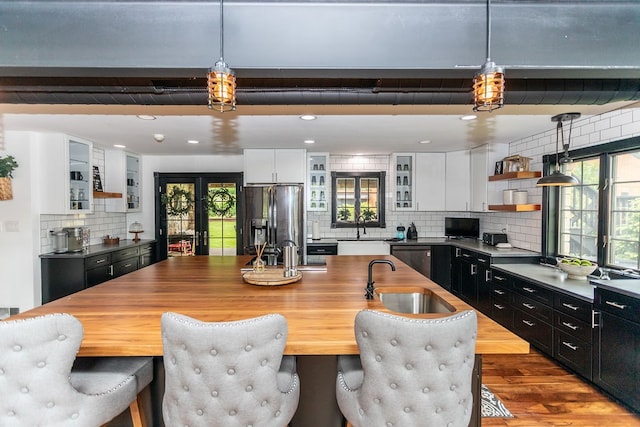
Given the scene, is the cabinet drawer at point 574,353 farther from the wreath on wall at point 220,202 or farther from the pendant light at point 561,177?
the wreath on wall at point 220,202

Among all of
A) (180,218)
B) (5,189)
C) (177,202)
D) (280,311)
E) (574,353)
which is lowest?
(574,353)

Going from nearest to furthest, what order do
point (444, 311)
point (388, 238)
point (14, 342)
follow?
point (14, 342)
point (444, 311)
point (388, 238)

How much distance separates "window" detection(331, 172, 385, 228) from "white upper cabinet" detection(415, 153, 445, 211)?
24.8 inches

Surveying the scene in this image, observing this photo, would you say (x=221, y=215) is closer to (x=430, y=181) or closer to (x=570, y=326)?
(x=430, y=181)

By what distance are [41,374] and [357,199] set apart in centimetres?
493

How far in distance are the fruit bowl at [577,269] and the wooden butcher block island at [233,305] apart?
153 cm

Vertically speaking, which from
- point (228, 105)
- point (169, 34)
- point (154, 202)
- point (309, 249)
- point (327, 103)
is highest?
point (169, 34)

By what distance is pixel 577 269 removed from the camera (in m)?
3.04

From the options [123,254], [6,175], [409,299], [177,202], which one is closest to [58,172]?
[6,175]

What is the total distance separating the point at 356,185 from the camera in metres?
5.80

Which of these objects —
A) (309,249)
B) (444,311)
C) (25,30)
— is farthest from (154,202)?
(444,311)

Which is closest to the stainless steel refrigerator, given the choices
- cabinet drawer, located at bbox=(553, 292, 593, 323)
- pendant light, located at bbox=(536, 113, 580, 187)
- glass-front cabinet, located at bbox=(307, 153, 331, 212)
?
glass-front cabinet, located at bbox=(307, 153, 331, 212)

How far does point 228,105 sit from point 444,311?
170 cm

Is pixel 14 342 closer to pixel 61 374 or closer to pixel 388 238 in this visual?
pixel 61 374
